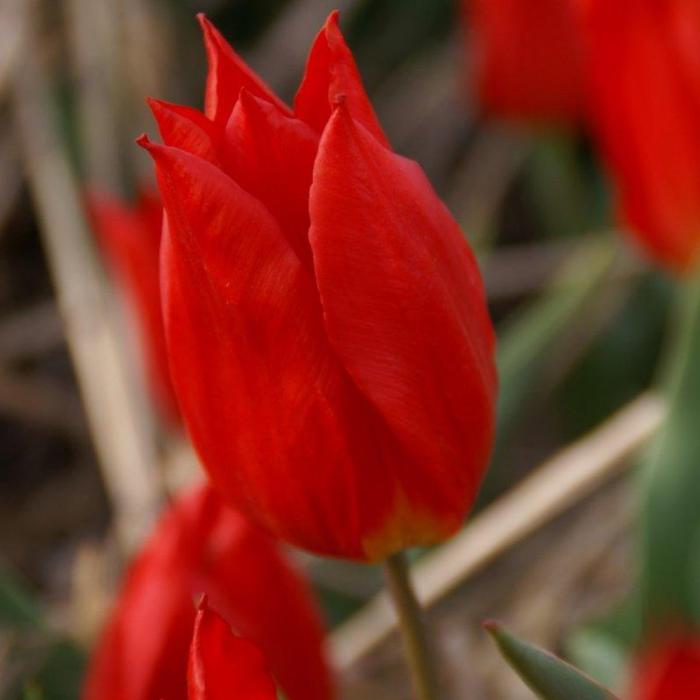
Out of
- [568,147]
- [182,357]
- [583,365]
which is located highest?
[182,357]

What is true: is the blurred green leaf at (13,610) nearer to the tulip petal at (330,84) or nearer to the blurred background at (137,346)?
the blurred background at (137,346)

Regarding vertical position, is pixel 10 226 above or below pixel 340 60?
below

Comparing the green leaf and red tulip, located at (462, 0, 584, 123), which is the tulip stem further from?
red tulip, located at (462, 0, 584, 123)

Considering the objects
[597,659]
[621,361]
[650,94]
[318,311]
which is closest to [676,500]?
[597,659]

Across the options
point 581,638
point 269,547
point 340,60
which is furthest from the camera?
Result: point 581,638

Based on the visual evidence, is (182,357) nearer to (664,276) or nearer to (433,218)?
(433,218)

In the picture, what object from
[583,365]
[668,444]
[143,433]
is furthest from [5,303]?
[668,444]

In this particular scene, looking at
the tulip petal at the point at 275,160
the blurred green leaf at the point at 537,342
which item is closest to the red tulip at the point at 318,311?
the tulip petal at the point at 275,160

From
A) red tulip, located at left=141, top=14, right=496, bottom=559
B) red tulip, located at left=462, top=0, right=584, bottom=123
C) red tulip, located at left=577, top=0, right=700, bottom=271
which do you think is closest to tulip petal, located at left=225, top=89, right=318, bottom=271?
red tulip, located at left=141, top=14, right=496, bottom=559
